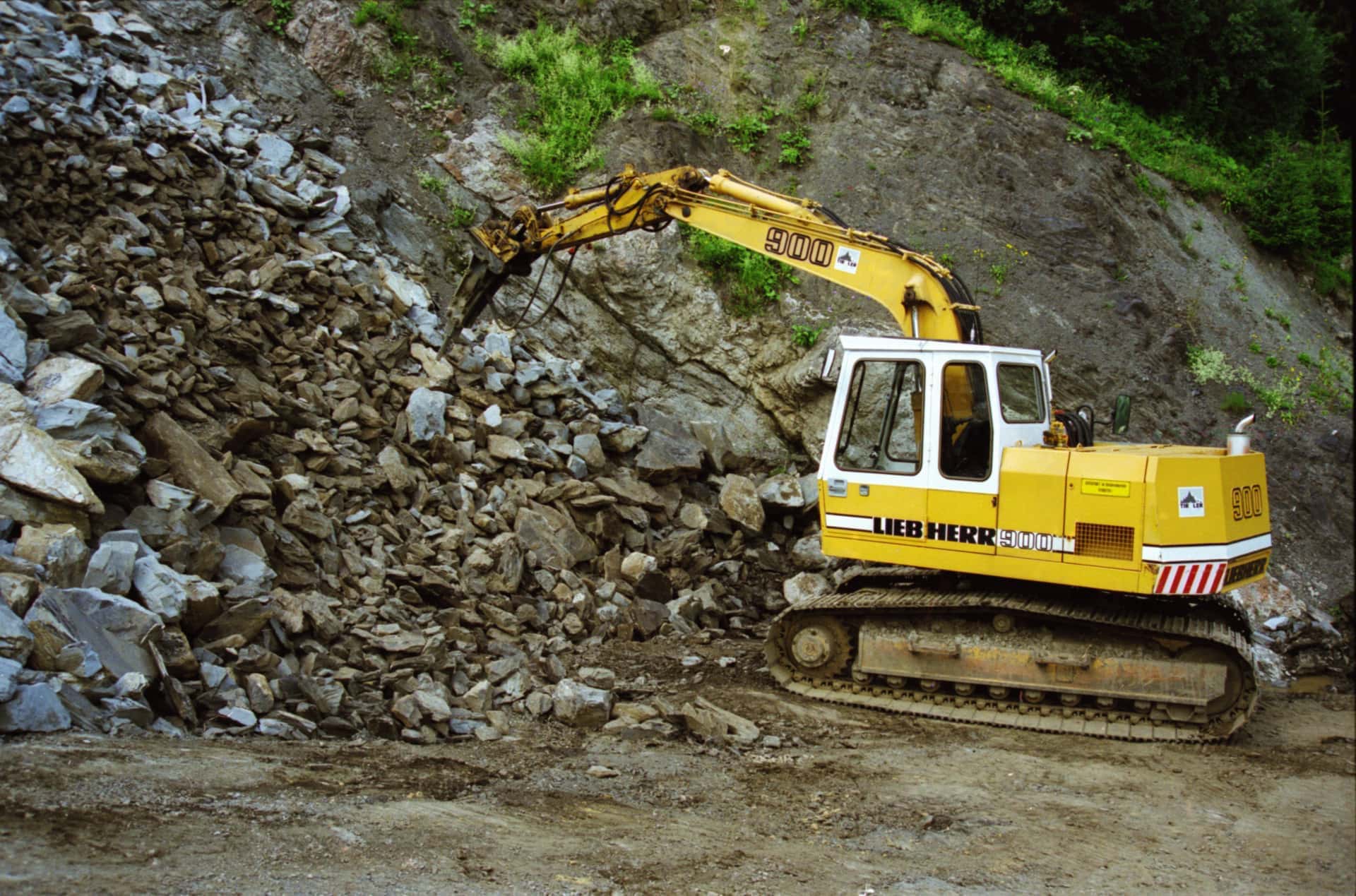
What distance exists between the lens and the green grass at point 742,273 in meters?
12.2

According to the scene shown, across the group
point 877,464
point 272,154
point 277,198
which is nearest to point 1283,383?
point 877,464

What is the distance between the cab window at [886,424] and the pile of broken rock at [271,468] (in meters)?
2.34

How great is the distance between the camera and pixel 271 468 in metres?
8.45

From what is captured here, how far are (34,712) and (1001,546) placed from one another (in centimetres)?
588

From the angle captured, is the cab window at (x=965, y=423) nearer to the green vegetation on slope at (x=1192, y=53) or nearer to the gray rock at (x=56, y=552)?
the gray rock at (x=56, y=552)

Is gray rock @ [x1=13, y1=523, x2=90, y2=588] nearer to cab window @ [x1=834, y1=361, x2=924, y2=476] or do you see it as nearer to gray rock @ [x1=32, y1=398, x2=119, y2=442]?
gray rock @ [x1=32, y1=398, x2=119, y2=442]

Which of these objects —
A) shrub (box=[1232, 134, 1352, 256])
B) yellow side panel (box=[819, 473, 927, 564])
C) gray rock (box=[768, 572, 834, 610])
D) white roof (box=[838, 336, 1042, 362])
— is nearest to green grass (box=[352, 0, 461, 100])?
gray rock (box=[768, 572, 834, 610])

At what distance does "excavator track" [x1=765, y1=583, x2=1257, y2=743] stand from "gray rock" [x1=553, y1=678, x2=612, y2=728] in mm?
1709

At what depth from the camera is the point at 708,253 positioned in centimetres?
1237

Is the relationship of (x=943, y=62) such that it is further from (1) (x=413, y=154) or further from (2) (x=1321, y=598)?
(2) (x=1321, y=598)

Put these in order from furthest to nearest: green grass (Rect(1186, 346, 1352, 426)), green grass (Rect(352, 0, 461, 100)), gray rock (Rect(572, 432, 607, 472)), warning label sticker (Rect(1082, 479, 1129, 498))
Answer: green grass (Rect(352, 0, 461, 100)) → green grass (Rect(1186, 346, 1352, 426)) → gray rock (Rect(572, 432, 607, 472)) → warning label sticker (Rect(1082, 479, 1129, 498))

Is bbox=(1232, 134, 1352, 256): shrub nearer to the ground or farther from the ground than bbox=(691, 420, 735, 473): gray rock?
farther from the ground

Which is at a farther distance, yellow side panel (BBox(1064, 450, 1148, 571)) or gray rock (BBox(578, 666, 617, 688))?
gray rock (BBox(578, 666, 617, 688))

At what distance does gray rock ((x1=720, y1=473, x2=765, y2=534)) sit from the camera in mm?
10234
